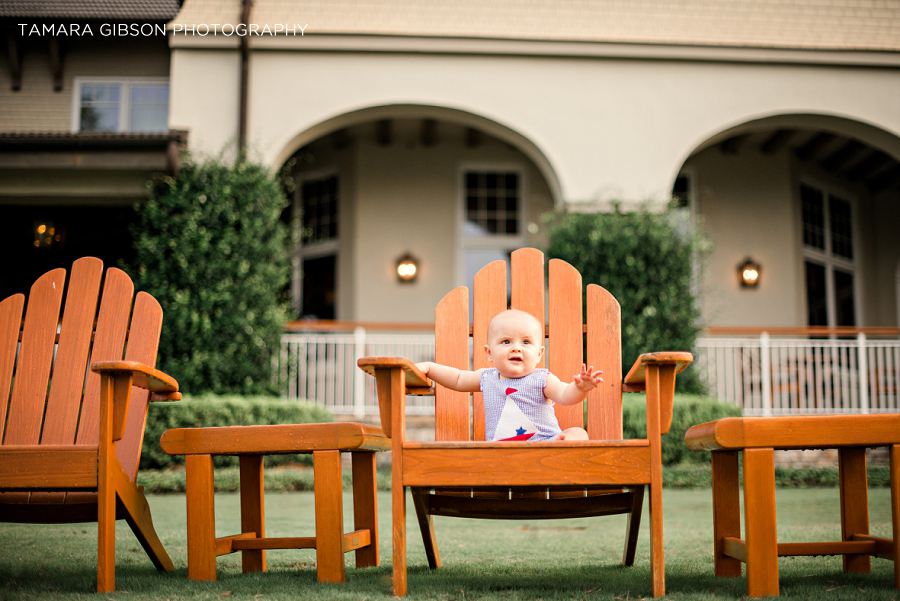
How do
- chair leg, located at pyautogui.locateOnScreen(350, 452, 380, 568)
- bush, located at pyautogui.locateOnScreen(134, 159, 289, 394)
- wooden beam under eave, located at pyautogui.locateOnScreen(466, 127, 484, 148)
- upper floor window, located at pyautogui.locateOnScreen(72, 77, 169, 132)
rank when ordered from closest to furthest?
chair leg, located at pyautogui.locateOnScreen(350, 452, 380, 568)
bush, located at pyautogui.locateOnScreen(134, 159, 289, 394)
upper floor window, located at pyautogui.locateOnScreen(72, 77, 169, 132)
wooden beam under eave, located at pyautogui.locateOnScreen(466, 127, 484, 148)

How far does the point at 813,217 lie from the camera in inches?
450

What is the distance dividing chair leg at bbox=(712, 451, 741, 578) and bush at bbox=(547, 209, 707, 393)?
210 inches

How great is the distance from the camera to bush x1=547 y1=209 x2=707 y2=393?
26.8ft

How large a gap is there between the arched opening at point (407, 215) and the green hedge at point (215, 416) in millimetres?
3122

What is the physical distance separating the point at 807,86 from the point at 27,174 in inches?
335

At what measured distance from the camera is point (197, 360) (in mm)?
7629

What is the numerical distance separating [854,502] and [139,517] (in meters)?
2.45

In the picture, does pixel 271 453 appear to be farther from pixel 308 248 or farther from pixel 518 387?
pixel 308 248

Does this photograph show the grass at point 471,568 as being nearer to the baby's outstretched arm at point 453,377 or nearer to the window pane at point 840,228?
the baby's outstretched arm at point 453,377

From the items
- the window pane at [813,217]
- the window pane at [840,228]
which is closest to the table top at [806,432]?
the window pane at [813,217]

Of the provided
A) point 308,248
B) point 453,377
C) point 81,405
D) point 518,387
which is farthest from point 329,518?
point 308,248

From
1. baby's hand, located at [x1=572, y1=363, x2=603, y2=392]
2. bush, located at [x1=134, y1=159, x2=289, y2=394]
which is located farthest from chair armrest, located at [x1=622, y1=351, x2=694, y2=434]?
bush, located at [x1=134, y1=159, x2=289, y2=394]

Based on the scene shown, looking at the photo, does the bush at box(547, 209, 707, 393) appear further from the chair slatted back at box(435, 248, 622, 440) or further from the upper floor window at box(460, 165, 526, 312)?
the chair slatted back at box(435, 248, 622, 440)

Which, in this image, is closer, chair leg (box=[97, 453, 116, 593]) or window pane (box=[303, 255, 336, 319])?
chair leg (box=[97, 453, 116, 593])
